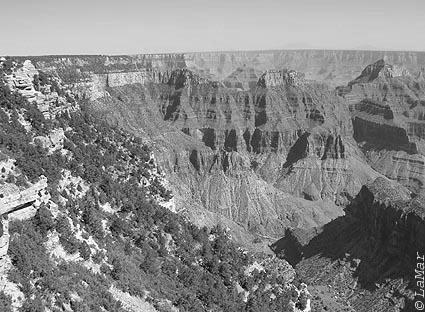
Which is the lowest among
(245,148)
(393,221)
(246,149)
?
(246,149)

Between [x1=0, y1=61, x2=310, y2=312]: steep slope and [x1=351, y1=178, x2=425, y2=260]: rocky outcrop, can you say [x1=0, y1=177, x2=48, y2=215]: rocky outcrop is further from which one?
[x1=351, y1=178, x2=425, y2=260]: rocky outcrop

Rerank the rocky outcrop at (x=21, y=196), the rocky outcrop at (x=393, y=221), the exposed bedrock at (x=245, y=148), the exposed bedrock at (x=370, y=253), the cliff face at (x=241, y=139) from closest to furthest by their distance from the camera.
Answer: the rocky outcrop at (x=21, y=196) < the exposed bedrock at (x=370, y=253) < the rocky outcrop at (x=393, y=221) < the exposed bedrock at (x=245, y=148) < the cliff face at (x=241, y=139)

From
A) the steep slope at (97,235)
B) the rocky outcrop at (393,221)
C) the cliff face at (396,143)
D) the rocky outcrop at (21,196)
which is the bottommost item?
the cliff face at (396,143)

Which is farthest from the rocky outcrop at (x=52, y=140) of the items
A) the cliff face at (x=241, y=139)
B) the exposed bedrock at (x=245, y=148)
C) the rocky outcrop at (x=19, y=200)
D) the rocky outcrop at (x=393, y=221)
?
the cliff face at (x=241, y=139)

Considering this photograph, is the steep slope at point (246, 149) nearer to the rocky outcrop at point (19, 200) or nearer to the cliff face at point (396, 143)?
the cliff face at point (396, 143)

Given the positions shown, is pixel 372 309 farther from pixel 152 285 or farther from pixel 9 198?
pixel 9 198

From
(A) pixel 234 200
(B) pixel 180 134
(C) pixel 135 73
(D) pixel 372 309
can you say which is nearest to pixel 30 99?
(D) pixel 372 309

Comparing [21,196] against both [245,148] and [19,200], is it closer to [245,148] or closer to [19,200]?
[19,200]

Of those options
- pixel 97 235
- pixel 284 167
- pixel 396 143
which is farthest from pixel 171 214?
pixel 396 143

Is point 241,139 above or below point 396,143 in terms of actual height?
above

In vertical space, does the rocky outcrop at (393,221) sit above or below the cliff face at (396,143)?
above

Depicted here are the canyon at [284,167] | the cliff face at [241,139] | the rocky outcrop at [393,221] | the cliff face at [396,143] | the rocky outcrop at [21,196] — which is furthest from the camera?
the cliff face at [396,143]
